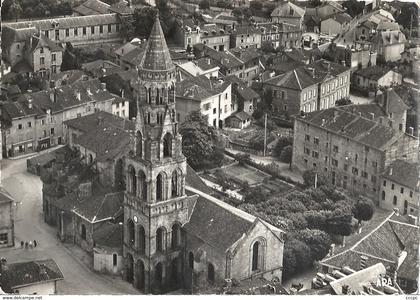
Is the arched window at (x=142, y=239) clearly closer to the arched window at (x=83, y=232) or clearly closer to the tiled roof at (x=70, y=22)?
the arched window at (x=83, y=232)

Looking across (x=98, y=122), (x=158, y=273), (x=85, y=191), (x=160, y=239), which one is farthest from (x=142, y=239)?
(x=98, y=122)

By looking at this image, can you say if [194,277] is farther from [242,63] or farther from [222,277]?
[242,63]

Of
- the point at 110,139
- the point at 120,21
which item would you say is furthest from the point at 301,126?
the point at 120,21

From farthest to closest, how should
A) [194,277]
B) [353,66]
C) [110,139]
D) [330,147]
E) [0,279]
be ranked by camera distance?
1. [353,66]
2. [330,147]
3. [110,139]
4. [194,277]
5. [0,279]

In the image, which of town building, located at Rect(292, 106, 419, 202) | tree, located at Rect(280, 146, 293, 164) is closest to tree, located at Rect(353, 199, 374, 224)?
town building, located at Rect(292, 106, 419, 202)

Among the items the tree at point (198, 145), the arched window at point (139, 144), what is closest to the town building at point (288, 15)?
the tree at point (198, 145)
